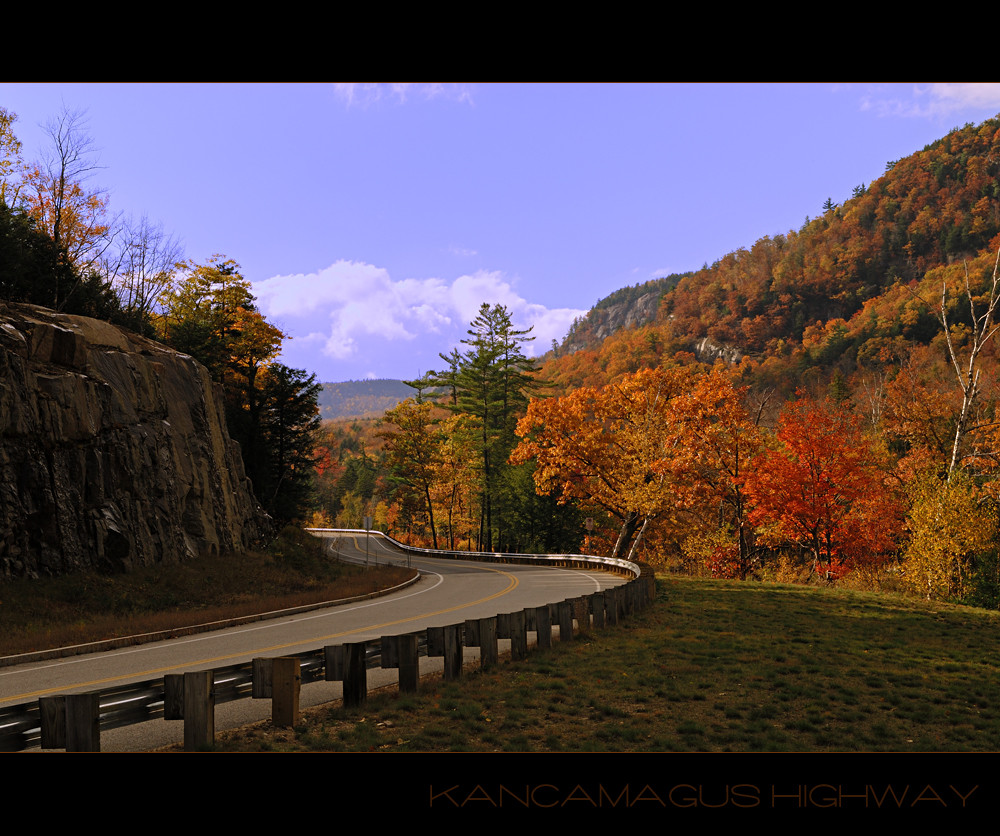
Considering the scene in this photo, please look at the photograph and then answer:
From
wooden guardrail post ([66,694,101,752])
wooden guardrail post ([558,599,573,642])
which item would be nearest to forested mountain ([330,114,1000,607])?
wooden guardrail post ([558,599,573,642])

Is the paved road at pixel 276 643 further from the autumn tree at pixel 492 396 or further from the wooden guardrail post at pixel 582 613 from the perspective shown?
the autumn tree at pixel 492 396

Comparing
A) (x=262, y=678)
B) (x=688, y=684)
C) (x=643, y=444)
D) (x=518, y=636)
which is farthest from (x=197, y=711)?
(x=643, y=444)

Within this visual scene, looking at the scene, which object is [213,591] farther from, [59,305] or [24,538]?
[59,305]

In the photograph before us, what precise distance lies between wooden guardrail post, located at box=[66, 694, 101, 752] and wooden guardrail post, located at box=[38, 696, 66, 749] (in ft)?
0.11

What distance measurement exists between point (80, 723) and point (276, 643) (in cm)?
855

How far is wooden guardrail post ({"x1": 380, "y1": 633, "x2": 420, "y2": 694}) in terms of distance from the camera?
8.39m

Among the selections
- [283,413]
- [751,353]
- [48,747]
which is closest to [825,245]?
[751,353]

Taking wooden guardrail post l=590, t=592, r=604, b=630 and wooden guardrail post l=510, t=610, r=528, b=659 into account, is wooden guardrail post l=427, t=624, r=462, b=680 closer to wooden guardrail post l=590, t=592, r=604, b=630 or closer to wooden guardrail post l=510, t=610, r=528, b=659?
wooden guardrail post l=510, t=610, r=528, b=659

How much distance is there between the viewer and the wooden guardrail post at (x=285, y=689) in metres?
7.02

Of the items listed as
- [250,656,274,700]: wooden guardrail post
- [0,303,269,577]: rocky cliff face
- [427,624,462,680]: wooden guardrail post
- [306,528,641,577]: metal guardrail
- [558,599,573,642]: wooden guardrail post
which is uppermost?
[0,303,269,577]: rocky cliff face

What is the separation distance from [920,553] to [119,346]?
26486 millimetres

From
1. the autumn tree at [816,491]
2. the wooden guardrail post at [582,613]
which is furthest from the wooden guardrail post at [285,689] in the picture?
the autumn tree at [816,491]

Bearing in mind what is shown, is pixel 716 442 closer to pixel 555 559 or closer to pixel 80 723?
pixel 555 559
